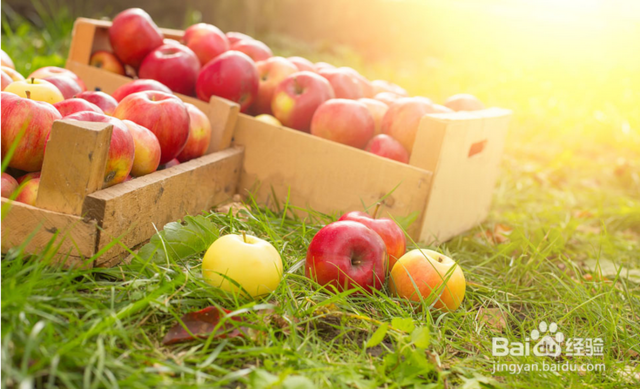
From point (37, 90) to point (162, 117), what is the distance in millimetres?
468

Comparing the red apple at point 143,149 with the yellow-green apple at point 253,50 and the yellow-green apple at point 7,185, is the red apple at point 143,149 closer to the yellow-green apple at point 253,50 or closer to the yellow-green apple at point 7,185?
the yellow-green apple at point 7,185

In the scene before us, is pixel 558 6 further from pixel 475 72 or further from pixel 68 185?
pixel 68 185

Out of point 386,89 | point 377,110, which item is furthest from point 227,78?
A: point 386,89

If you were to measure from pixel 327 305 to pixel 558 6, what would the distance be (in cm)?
864

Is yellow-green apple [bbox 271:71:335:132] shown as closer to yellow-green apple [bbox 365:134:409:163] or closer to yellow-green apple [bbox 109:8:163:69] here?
yellow-green apple [bbox 365:134:409:163]

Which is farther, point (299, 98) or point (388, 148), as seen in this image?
point (299, 98)

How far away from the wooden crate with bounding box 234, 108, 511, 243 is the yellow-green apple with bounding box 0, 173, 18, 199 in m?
1.02

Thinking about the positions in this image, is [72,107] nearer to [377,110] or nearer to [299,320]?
[299,320]

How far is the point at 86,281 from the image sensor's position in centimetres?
170

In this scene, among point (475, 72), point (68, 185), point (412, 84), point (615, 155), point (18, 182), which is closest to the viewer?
point (68, 185)

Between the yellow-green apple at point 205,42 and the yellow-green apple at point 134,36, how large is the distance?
0.64ft

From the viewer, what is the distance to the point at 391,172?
2.47 meters

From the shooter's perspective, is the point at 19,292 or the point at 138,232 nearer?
the point at 19,292

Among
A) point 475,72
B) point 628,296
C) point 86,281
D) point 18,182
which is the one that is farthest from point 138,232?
point 475,72
